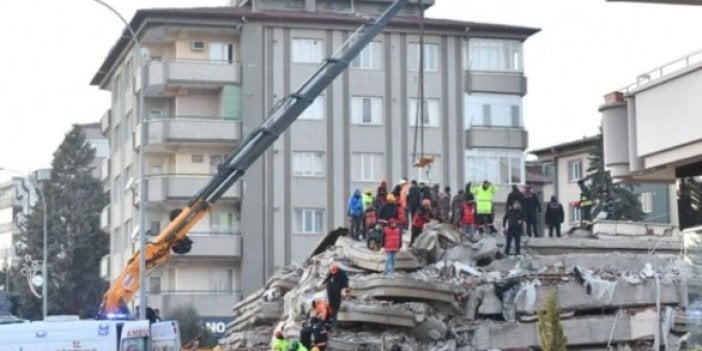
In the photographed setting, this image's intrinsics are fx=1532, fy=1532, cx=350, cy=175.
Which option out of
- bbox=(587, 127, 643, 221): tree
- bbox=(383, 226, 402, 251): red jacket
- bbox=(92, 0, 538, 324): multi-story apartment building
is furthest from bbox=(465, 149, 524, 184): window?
bbox=(383, 226, 402, 251): red jacket

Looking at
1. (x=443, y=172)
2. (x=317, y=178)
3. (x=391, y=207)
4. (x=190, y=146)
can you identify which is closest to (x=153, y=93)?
(x=190, y=146)

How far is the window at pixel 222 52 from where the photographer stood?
67.1m

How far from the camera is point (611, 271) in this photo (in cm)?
3294

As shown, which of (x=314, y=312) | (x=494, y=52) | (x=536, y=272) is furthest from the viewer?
(x=494, y=52)

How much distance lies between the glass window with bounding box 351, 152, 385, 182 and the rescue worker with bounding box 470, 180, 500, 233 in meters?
31.6

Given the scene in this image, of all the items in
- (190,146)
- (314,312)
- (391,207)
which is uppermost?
(190,146)

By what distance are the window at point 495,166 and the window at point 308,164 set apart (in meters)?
6.83

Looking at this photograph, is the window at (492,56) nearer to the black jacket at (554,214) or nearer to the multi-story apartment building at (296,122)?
the multi-story apartment building at (296,122)

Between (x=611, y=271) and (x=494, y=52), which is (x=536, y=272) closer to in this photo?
(x=611, y=271)

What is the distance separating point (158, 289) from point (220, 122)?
298 inches

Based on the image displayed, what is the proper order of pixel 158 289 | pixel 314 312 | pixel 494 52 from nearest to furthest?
pixel 314 312, pixel 158 289, pixel 494 52

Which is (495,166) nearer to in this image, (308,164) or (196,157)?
(308,164)

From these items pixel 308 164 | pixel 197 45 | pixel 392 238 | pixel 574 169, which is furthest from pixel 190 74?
pixel 392 238

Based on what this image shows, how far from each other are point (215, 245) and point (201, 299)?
2351mm
